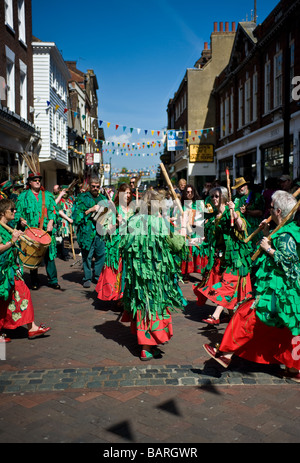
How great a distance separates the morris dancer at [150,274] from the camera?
4469 mm

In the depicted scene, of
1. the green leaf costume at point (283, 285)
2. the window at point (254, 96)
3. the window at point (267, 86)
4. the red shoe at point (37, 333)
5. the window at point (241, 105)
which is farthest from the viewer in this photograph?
the window at point (241, 105)

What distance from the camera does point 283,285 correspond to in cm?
383

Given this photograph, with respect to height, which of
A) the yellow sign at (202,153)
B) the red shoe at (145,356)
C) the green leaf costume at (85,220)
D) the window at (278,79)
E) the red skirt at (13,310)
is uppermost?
the window at (278,79)

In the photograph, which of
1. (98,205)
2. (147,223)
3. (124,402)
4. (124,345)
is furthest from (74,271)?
(124,402)

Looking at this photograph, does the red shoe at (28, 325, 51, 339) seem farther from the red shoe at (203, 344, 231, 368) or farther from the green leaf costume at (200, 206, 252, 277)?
the green leaf costume at (200, 206, 252, 277)

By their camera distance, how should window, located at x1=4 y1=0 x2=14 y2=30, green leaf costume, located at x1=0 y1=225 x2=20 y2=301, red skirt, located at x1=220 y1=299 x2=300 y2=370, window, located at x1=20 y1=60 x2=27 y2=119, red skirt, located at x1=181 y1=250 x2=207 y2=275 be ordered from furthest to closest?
1. window, located at x1=20 y1=60 x2=27 y2=119
2. window, located at x1=4 y1=0 x2=14 y2=30
3. red skirt, located at x1=181 y1=250 x2=207 y2=275
4. green leaf costume, located at x1=0 y1=225 x2=20 y2=301
5. red skirt, located at x1=220 y1=299 x2=300 y2=370

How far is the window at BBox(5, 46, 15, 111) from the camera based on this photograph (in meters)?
17.5

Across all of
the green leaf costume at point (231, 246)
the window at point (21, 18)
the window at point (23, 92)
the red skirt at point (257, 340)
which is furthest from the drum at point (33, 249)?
the window at point (21, 18)

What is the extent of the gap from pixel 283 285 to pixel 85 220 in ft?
16.6

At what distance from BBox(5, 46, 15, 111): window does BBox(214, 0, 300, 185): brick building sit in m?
10.5

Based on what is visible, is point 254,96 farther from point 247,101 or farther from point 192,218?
point 192,218

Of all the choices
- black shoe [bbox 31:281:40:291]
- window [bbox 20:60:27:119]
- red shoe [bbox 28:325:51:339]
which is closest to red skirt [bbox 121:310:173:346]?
red shoe [bbox 28:325:51:339]

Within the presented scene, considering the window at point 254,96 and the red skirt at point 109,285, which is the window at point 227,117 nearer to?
the window at point 254,96

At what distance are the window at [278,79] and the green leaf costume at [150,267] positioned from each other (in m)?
14.2
